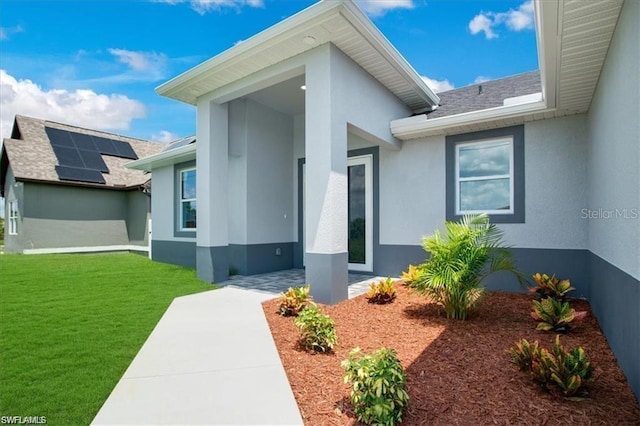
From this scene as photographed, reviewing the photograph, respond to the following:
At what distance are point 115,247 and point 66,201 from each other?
3007 millimetres

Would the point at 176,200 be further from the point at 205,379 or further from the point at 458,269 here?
the point at 458,269

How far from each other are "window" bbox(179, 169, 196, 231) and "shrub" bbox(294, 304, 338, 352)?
8.62 meters

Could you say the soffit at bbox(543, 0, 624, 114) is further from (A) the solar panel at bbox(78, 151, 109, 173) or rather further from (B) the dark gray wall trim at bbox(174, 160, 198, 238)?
(A) the solar panel at bbox(78, 151, 109, 173)

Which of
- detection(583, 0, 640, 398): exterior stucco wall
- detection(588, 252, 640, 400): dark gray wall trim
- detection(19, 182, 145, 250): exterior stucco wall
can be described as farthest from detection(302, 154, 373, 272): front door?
detection(19, 182, 145, 250): exterior stucco wall

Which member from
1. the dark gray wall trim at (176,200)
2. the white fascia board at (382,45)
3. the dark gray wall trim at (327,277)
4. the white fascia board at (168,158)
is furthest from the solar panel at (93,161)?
the white fascia board at (382,45)

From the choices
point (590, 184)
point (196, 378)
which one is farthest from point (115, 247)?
point (590, 184)

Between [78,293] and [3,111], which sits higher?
[3,111]

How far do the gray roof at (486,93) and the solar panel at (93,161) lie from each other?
16.5 m

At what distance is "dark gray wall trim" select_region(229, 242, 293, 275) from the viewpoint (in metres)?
9.01

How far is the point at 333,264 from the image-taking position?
19.0ft

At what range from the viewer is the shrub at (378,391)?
2.45 meters

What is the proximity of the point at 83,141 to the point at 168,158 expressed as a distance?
1088cm

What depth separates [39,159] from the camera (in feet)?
51.8

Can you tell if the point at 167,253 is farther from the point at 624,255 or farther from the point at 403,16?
the point at 624,255
